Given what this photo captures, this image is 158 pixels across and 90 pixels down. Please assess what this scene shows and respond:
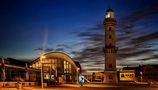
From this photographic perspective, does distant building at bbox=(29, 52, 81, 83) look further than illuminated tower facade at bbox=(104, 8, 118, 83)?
No

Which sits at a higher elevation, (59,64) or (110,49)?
(110,49)

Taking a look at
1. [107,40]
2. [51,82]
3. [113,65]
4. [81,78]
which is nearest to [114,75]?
[113,65]

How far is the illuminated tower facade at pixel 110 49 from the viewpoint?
85000 millimetres

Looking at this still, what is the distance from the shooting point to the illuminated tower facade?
8500cm

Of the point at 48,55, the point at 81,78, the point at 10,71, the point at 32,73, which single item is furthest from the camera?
the point at 48,55

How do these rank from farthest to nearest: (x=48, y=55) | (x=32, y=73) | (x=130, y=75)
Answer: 1. (x=130, y=75)
2. (x=48, y=55)
3. (x=32, y=73)

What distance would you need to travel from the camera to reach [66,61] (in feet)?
288

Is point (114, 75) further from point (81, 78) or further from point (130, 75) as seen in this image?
point (81, 78)

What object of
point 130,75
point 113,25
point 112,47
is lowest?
point 130,75

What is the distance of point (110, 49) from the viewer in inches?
3381

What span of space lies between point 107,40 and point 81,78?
42.2 m

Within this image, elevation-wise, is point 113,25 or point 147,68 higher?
point 113,25

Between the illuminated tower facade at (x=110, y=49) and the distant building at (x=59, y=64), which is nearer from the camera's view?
the distant building at (x=59, y=64)

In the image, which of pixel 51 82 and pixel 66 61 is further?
pixel 66 61
